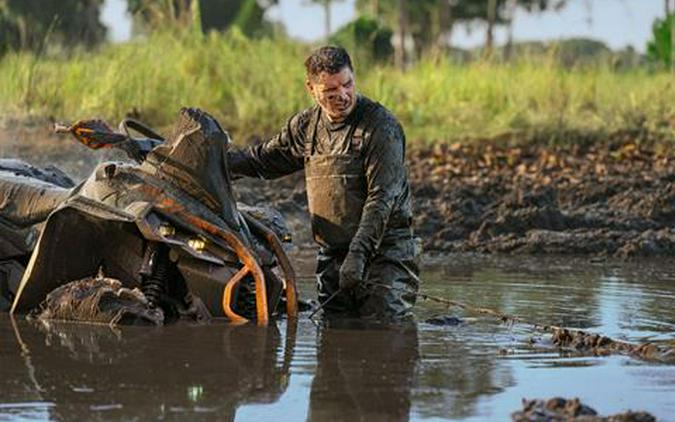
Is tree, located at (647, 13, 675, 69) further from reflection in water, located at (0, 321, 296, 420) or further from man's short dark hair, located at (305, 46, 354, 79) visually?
reflection in water, located at (0, 321, 296, 420)

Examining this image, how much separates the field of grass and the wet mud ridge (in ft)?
2.74

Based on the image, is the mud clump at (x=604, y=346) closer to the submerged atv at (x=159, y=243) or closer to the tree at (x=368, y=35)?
the submerged atv at (x=159, y=243)

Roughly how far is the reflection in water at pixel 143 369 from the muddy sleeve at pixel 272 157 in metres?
1.05

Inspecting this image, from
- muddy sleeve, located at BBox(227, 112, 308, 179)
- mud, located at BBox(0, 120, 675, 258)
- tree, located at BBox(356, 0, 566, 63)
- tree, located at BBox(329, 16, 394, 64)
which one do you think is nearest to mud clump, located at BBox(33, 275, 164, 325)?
muddy sleeve, located at BBox(227, 112, 308, 179)

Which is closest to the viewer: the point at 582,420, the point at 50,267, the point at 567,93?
the point at 582,420

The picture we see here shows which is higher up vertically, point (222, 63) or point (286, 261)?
point (222, 63)

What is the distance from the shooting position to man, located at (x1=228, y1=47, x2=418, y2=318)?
8211 millimetres

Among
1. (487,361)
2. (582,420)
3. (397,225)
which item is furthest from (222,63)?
(582,420)

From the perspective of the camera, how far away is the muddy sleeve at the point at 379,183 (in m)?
8.16

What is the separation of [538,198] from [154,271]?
6825mm

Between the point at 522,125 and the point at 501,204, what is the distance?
4.24 metres

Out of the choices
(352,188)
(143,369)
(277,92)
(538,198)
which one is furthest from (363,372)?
(277,92)

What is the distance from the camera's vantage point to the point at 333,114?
330 inches

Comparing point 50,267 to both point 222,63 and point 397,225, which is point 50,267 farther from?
point 222,63
